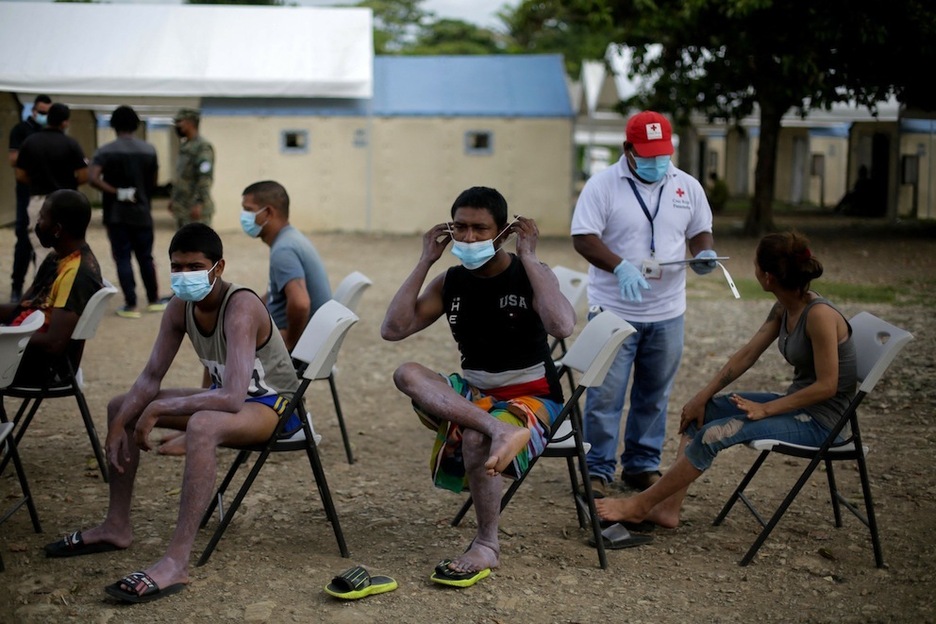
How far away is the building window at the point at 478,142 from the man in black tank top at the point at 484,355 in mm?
17598

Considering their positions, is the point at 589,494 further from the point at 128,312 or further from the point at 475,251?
the point at 128,312

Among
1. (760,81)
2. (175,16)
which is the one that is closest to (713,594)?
(760,81)

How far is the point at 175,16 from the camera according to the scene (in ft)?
74.3

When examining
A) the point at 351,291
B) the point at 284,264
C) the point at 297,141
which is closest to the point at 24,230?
the point at 284,264

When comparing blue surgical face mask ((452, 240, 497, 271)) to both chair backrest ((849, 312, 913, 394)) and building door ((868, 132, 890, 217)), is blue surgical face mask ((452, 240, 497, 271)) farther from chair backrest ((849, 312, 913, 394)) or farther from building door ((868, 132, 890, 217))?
building door ((868, 132, 890, 217))

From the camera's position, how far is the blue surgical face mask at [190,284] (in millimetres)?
4441

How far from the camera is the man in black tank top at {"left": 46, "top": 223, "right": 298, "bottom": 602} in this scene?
423 cm

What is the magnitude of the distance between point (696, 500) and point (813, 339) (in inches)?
52.4

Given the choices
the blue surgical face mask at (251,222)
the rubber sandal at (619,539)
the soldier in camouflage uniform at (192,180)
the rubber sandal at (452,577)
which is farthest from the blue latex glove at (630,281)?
the soldier in camouflage uniform at (192,180)

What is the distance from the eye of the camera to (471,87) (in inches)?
891

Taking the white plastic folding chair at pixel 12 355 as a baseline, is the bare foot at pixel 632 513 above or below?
below

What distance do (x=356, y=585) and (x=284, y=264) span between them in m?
2.38

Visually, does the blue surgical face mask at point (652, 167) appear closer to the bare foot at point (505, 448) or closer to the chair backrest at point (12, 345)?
the bare foot at point (505, 448)

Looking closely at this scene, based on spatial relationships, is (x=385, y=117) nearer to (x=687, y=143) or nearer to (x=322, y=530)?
(x=687, y=143)
